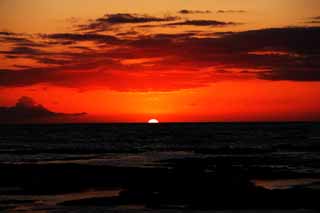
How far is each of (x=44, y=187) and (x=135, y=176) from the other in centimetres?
701

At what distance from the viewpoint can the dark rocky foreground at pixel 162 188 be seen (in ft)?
92.2

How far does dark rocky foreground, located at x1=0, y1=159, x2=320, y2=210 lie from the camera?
28109 millimetres

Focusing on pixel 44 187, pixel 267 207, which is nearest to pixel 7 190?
pixel 44 187

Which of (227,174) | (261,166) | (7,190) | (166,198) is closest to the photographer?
(166,198)

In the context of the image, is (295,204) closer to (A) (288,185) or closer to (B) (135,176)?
(A) (288,185)

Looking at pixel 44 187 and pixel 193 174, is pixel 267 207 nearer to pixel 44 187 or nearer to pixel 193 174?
pixel 193 174

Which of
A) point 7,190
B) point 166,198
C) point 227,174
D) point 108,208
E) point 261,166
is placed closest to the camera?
point 108,208

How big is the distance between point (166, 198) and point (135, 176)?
1003 cm

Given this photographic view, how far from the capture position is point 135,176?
1564 inches

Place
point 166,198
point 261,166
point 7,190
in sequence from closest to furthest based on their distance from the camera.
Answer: point 166,198
point 7,190
point 261,166

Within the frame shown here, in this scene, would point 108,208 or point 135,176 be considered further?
point 135,176

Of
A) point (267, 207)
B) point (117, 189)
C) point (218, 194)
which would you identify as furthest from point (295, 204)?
point (117, 189)

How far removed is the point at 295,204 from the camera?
90.7ft

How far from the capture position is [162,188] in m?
33.0
